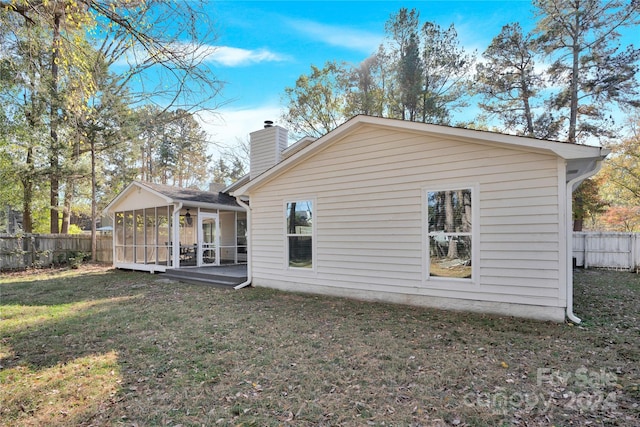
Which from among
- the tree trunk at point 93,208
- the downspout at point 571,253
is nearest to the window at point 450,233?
the downspout at point 571,253

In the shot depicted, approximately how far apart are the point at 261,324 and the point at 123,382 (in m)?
2.29

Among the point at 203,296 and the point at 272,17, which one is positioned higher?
the point at 272,17

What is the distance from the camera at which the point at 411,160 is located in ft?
20.4

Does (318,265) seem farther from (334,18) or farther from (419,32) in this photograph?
(419,32)

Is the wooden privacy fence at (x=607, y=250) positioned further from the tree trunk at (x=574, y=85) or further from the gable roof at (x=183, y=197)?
the gable roof at (x=183, y=197)

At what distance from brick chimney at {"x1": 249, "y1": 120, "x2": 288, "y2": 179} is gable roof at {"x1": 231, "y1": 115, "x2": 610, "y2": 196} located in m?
2.90

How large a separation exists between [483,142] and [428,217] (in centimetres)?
159

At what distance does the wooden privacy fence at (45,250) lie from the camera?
1276cm

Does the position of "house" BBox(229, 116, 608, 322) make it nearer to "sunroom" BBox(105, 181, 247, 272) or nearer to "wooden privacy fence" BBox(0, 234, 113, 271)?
"sunroom" BBox(105, 181, 247, 272)

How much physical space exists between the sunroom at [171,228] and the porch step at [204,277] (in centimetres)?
75

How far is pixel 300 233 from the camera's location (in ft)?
25.7

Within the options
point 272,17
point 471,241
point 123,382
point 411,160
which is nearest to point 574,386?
point 471,241

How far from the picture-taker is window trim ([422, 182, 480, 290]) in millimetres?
5516

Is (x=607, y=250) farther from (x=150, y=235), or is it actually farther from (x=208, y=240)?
(x=150, y=235)
